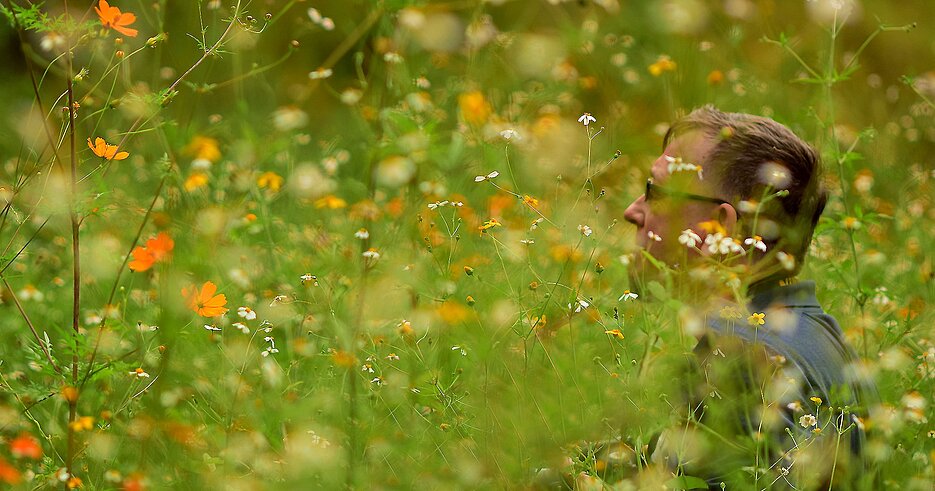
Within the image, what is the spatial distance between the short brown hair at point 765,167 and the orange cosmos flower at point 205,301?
92 cm

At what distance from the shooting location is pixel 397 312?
2.05 meters

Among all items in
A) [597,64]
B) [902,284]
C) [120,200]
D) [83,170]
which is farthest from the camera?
[597,64]

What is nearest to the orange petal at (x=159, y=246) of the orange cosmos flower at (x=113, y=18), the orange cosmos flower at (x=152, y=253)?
the orange cosmos flower at (x=152, y=253)

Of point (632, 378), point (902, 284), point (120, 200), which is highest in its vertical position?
point (632, 378)

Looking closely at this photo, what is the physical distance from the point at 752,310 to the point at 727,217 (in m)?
0.17

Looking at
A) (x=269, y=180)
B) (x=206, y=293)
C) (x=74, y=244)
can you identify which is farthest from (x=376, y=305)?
(x=269, y=180)

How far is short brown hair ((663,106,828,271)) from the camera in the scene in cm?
193

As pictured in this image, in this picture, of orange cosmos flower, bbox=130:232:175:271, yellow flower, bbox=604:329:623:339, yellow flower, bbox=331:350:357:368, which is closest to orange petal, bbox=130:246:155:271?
orange cosmos flower, bbox=130:232:175:271

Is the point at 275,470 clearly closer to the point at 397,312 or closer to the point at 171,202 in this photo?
the point at 397,312

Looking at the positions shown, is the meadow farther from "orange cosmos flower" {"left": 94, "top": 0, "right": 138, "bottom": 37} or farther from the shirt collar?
the shirt collar

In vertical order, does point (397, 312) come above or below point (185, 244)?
below

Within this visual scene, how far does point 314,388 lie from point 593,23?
2320 millimetres

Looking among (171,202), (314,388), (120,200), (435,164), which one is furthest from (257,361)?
(120,200)

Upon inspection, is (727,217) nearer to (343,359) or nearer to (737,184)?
(737,184)
